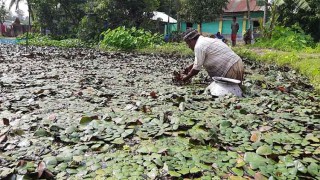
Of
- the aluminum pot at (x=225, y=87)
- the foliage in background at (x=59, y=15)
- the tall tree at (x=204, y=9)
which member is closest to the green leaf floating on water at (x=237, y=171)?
the aluminum pot at (x=225, y=87)

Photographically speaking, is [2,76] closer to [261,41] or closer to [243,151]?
[243,151]

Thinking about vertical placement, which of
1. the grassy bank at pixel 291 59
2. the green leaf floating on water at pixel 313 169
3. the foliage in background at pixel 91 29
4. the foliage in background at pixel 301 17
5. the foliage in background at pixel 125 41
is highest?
the foliage in background at pixel 301 17

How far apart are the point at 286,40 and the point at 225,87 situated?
10.8 meters

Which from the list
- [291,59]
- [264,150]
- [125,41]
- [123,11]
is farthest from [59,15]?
[264,150]

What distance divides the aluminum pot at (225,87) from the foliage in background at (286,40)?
934 centimetres

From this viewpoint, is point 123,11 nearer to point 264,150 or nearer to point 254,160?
point 264,150

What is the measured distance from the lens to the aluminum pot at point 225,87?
4543 millimetres

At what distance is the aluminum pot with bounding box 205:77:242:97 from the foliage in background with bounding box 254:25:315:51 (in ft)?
30.6

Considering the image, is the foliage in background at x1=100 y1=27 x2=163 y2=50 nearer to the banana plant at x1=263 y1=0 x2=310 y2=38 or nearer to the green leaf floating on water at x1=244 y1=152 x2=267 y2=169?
the banana plant at x1=263 y1=0 x2=310 y2=38

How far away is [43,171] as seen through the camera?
2.00m

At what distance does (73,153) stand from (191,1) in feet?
56.9

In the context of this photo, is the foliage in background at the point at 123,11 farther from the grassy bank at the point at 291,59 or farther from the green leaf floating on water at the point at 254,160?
the green leaf floating on water at the point at 254,160

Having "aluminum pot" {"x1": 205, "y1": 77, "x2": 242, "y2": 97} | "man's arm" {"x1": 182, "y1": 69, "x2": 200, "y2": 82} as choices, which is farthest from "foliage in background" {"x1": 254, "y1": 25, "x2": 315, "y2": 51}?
"aluminum pot" {"x1": 205, "y1": 77, "x2": 242, "y2": 97}

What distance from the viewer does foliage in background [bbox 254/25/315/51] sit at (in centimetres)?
1379
